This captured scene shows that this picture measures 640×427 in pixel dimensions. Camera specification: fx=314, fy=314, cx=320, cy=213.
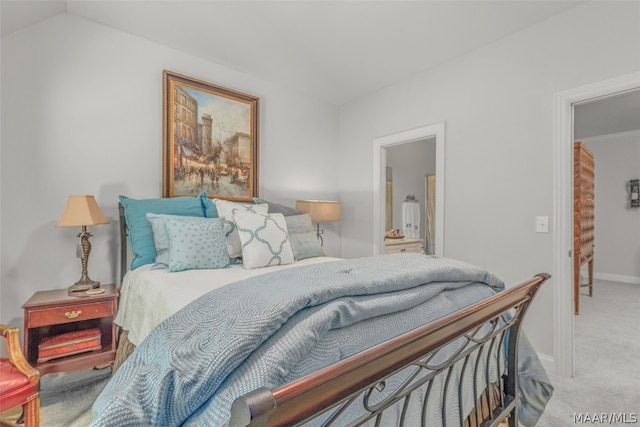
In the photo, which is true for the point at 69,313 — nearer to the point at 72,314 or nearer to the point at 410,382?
the point at 72,314

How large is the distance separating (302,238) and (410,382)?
5.49 feet

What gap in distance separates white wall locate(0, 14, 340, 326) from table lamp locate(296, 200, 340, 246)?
4.50 feet

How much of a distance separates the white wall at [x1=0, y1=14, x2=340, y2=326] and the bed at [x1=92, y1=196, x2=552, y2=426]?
3.91 ft

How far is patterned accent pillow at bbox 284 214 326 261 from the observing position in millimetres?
2453

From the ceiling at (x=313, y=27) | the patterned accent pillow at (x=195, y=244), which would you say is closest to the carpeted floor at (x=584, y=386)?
the patterned accent pillow at (x=195, y=244)

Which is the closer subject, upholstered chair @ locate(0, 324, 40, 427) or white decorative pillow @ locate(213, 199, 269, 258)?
upholstered chair @ locate(0, 324, 40, 427)

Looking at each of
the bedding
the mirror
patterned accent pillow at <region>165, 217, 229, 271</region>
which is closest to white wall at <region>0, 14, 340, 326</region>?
patterned accent pillow at <region>165, 217, 229, 271</region>

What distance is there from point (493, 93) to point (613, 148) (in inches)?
177

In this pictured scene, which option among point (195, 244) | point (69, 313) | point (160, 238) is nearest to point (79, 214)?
point (160, 238)

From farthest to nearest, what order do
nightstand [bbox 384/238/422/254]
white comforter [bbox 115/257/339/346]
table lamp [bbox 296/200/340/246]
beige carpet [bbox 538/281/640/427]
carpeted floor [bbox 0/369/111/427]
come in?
nightstand [bbox 384/238/422/254], table lamp [bbox 296/200/340/246], beige carpet [bbox 538/281/640/427], carpeted floor [bbox 0/369/111/427], white comforter [bbox 115/257/339/346]

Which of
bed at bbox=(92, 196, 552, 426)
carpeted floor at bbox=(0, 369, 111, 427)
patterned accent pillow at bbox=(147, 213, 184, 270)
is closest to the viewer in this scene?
bed at bbox=(92, 196, 552, 426)

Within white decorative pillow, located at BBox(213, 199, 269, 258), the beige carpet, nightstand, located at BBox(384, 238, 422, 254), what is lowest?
the beige carpet

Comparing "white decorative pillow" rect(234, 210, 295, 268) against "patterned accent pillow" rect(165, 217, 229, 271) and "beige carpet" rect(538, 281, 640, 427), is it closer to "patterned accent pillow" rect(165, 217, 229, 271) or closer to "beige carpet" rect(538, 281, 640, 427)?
"patterned accent pillow" rect(165, 217, 229, 271)

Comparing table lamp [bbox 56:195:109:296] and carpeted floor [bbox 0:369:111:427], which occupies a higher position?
table lamp [bbox 56:195:109:296]
